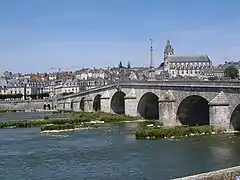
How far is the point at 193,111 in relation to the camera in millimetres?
43906

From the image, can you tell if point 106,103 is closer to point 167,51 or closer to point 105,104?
point 105,104

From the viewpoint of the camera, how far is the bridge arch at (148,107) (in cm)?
5234

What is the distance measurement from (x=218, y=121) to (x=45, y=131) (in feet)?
47.1

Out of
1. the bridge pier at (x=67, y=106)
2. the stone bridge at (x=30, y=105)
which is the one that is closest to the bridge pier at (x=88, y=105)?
the bridge pier at (x=67, y=106)

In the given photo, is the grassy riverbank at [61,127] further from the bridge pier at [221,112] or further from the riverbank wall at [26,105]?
the riverbank wall at [26,105]

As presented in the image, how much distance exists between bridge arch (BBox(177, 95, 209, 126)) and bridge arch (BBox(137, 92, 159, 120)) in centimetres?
794

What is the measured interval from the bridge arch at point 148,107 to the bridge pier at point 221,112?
16883 mm

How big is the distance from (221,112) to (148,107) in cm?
1977

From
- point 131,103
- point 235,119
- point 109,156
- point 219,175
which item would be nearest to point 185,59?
point 131,103

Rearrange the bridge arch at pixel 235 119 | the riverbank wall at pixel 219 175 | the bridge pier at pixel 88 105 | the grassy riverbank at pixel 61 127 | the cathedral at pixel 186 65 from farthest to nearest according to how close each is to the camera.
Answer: the cathedral at pixel 186 65 → the bridge pier at pixel 88 105 → the grassy riverbank at pixel 61 127 → the bridge arch at pixel 235 119 → the riverbank wall at pixel 219 175

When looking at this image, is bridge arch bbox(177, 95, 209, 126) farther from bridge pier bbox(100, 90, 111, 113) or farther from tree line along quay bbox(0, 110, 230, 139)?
bridge pier bbox(100, 90, 111, 113)

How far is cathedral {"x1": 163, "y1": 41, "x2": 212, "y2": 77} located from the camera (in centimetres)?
12975

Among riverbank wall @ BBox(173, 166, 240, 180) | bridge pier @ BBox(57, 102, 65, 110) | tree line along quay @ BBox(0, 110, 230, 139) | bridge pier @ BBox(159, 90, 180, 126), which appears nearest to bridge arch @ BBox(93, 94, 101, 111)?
bridge pier @ BBox(57, 102, 65, 110)

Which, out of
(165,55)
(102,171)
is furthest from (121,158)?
(165,55)
